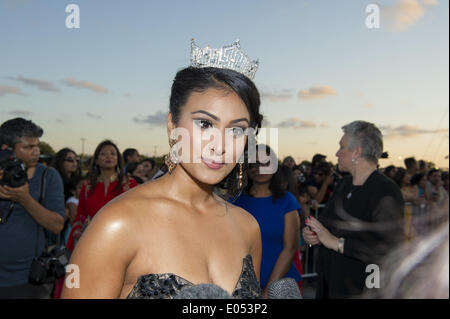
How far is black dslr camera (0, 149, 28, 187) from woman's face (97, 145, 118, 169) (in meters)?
1.52

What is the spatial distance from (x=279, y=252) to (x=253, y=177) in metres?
0.75

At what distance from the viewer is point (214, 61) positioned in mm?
Result: 1796

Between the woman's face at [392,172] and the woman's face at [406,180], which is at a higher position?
the woman's face at [392,172]

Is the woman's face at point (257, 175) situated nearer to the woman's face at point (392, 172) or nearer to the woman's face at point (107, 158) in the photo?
the woman's face at point (107, 158)


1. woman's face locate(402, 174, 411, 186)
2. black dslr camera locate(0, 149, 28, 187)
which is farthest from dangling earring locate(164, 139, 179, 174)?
woman's face locate(402, 174, 411, 186)

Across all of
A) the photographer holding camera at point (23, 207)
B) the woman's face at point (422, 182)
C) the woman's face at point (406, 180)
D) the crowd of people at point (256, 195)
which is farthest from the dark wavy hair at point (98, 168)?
the woman's face at point (422, 182)

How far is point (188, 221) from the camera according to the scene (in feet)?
5.44

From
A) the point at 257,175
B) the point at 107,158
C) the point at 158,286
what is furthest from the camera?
the point at 107,158

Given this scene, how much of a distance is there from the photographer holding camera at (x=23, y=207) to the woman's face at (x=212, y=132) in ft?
6.34

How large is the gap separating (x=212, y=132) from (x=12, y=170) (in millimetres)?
2084

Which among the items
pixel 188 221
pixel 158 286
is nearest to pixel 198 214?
pixel 188 221

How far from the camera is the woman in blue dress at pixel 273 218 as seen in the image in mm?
3416

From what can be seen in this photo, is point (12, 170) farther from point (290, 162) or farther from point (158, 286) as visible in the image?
point (290, 162)

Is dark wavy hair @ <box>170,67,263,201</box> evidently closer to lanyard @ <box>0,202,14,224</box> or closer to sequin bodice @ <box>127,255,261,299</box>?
sequin bodice @ <box>127,255,261,299</box>
